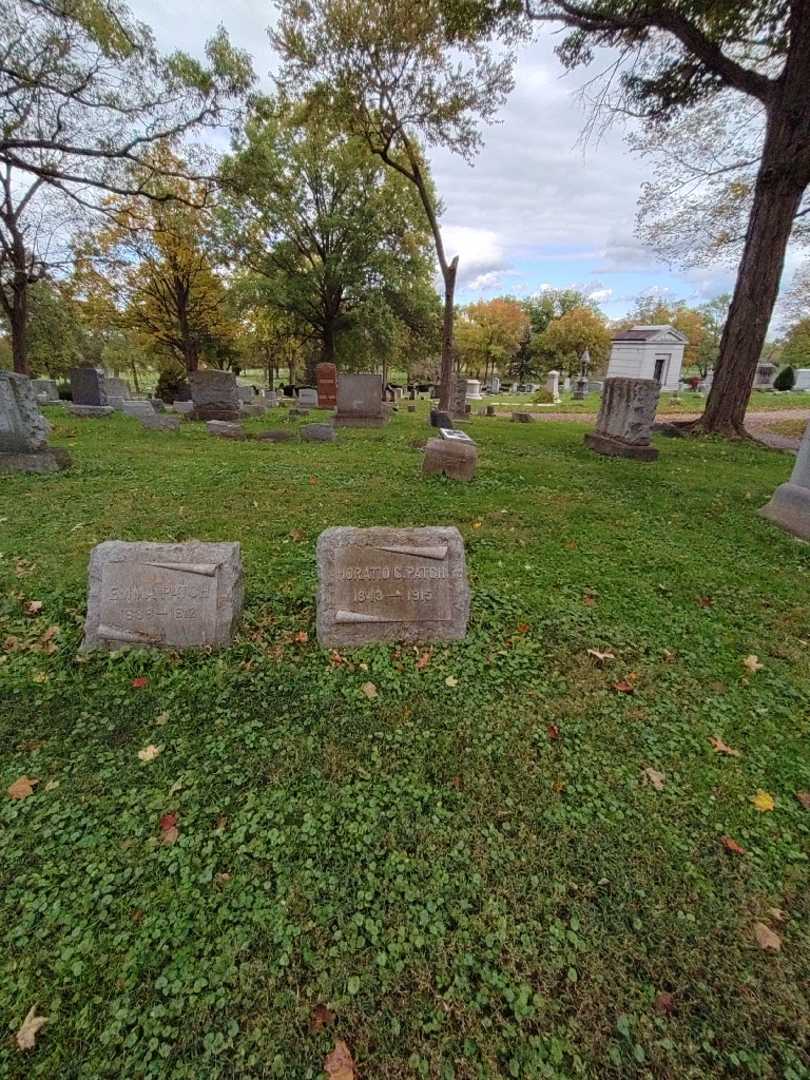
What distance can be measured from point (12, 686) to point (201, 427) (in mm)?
10984

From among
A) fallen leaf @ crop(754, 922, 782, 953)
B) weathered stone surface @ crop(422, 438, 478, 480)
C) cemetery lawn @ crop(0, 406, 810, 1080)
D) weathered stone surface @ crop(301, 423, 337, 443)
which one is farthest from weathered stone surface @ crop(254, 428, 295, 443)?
fallen leaf @ crop(754, 922, 782, 953)

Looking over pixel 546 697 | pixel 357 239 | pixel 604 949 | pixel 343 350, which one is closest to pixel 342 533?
pixel 546 697

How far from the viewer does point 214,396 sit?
14.3m

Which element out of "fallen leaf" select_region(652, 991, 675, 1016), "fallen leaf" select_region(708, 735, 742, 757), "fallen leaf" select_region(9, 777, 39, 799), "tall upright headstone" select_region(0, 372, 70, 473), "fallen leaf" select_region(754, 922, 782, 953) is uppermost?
"tall upright headstone" select_region(0, 372, 70, 473)

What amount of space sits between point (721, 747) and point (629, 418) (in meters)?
7.99

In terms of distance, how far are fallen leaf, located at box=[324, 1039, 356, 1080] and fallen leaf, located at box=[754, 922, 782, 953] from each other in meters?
1.47

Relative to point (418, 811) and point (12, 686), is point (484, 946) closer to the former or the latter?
point (418, 811)

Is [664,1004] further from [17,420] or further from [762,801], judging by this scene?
[17,420]

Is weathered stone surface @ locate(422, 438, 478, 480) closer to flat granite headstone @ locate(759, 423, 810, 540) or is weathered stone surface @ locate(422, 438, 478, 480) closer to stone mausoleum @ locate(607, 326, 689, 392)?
flat granite headstone @ locate(759, 423, 810, 540)

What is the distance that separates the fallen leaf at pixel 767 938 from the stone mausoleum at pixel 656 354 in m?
41.7

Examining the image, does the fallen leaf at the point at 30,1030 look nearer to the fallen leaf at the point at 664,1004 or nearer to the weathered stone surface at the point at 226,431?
the fallen leaf at the point at 664,1004

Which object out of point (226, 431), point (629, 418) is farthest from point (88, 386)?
point (629, 418)

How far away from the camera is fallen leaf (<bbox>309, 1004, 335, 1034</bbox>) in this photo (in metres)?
1.47

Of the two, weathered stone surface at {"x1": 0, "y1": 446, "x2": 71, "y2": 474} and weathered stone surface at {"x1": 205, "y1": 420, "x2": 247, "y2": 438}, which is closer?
weathered stone surface at {"x1": 0, "y1": 446, "x2": 71, "y2": 474}
